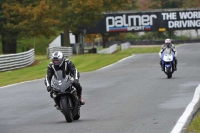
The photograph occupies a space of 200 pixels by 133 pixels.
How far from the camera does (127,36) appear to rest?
3814 inches

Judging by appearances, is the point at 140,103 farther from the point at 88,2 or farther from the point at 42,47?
the point at 42,47

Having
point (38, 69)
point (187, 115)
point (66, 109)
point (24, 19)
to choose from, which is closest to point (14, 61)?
point (38, 69)

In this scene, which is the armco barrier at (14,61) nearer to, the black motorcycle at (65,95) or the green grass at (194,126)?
the black motorcycle at (65,95)

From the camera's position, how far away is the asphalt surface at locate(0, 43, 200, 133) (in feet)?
37.1

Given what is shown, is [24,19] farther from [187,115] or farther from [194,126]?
[194,126]

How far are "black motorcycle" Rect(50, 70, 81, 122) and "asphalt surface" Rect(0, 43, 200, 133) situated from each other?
0.71 feet

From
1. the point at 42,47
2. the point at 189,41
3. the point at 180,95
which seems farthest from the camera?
the point at 189,41

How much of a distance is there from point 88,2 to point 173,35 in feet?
144

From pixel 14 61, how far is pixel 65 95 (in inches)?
1017

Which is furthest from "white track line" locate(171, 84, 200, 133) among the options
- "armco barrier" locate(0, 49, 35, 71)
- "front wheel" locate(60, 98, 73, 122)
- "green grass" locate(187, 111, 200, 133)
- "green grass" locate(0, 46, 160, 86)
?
"armco barrier" locate(0, 49, 35, 71)

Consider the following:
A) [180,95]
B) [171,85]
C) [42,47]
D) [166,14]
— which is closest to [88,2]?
[166,14]

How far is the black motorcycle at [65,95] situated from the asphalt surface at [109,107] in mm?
215

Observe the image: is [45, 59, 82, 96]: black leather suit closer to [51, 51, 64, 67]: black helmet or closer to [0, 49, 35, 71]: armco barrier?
[51, 51, 64, 67]: black helmet

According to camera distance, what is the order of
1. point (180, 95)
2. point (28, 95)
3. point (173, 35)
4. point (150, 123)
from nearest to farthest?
point (150, 123) < point (180, 95) < point (28, 95) < point (173, 35)
